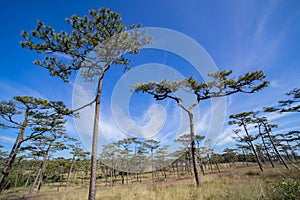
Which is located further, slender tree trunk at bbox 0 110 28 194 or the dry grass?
slender tree trunk at bbox 0 110 28 194

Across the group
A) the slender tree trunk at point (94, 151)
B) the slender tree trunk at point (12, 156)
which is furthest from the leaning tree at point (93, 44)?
the slender tree trunk at point (12, 156)

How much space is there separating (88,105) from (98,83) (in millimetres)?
1361

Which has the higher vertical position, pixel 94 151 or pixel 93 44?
pixel 93 44

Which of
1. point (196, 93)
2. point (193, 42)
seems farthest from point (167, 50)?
point (196, 93)

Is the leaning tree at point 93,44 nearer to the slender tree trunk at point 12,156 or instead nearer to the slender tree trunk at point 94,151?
the slender tree trunk at point 94,151

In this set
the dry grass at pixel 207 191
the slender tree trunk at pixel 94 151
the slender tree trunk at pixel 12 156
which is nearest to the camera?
the dry grass at pixel 207 191

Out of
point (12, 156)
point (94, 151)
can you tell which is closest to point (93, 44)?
point (94, 151)

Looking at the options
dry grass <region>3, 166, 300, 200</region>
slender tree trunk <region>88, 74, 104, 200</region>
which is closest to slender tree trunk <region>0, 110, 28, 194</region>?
dry grass <region>3, 166, 300, 200</region>

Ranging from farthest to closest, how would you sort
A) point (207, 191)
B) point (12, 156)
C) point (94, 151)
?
point (12, 156) < point (94, 151) < point (207, 191)

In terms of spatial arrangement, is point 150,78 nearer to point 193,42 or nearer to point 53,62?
point 193,42

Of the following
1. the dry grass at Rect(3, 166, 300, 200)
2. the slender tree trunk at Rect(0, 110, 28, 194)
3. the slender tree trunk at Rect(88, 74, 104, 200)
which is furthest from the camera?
the slender tree trunk at Rect(0, 110, 28, 194)

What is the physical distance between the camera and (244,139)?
23.7 metres

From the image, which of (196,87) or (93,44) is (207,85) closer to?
(196,87)

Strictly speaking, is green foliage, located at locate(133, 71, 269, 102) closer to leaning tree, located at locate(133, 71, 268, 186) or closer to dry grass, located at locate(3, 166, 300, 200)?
leaning tree, located at locate(133, 71, 268, 186)
